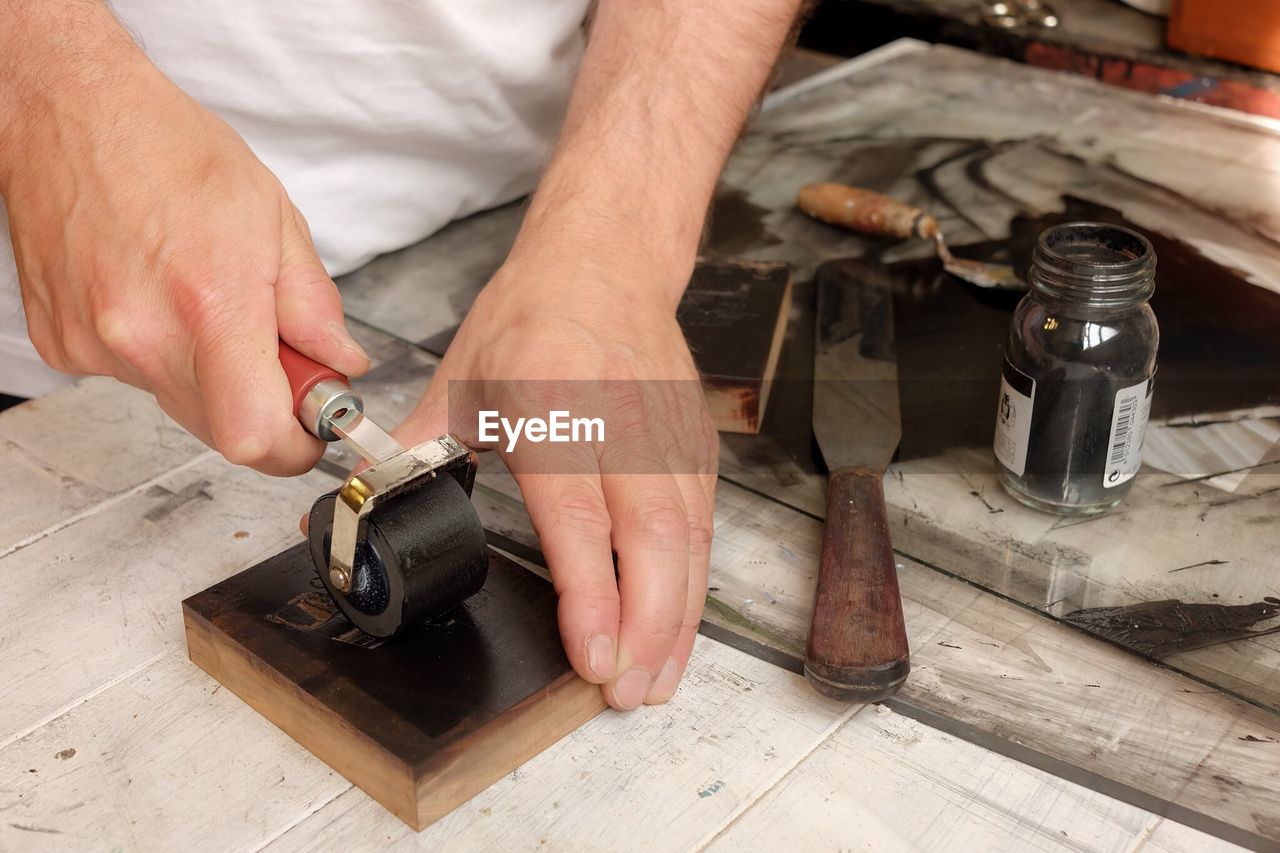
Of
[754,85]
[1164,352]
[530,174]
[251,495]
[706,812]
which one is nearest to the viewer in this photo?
[706,812]

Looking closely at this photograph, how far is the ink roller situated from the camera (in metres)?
0.74

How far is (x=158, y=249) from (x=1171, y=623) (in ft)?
2.55

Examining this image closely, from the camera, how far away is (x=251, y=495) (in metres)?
1.00

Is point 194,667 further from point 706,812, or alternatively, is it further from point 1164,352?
point 1164,352

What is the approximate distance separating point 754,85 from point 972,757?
777 mm

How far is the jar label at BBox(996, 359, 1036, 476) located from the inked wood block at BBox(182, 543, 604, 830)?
396mm

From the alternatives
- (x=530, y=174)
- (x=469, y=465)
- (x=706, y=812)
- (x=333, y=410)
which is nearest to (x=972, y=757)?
(x=706, y=812)

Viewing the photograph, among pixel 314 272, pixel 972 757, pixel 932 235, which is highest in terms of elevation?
pixel 314 272

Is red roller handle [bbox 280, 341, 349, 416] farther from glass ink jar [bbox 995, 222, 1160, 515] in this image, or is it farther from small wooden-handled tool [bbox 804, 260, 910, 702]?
glass ink jar [bbox 995, 222, 1160, 515]

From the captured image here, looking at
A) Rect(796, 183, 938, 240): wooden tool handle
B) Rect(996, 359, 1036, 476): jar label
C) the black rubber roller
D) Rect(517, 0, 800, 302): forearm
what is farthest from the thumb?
Rect(796, 183, 938, 240): wooden tool handle

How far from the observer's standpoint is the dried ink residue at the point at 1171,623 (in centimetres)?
83

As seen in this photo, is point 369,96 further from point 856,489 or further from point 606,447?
point 856,489

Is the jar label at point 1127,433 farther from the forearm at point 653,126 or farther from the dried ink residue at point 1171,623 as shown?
the forearm at point 653,126

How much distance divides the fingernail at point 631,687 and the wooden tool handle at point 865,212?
2.36ft
